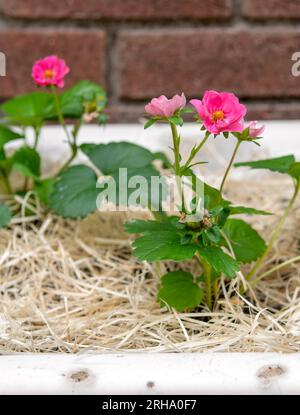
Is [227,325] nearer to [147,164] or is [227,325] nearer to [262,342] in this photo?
[262,342]

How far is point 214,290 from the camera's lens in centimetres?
64

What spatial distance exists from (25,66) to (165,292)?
0.62m

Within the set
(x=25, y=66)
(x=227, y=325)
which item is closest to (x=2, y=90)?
(x=25, y=66)

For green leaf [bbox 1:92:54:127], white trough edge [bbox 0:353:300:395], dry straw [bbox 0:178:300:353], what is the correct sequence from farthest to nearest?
green leaf [bbox 1:92:54:127] < dry straw [bbox 0:178:300:353] < white trough edge [bbox 0:353:300:395]

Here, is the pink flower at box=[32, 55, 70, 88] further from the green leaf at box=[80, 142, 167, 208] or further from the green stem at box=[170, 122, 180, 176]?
the green stem at box=[170, 122, 180, 176]

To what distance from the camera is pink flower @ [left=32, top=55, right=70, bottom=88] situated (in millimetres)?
757

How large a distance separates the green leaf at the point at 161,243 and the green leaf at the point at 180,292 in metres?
0.05

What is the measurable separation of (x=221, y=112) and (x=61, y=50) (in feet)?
2.00

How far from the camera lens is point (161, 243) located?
56 centimetres

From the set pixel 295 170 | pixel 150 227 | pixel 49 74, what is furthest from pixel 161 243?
pixel 49 74

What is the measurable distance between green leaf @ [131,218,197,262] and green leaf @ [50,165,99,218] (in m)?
0.14

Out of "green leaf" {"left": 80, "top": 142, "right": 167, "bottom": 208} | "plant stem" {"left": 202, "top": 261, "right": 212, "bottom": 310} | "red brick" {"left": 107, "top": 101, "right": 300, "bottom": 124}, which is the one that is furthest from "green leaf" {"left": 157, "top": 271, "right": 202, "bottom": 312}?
"red brick" {"left": 107, "top": 101, "right": 300, "bottom": 124}
